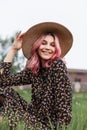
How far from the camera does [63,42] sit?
20.6 ft

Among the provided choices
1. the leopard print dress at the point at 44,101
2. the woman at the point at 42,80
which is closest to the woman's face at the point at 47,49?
the woman at the point at 42,80

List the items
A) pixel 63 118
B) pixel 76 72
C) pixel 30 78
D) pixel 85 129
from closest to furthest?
pixel 85 129, pixel 63 118, pixel 30 78, pixel 76 72

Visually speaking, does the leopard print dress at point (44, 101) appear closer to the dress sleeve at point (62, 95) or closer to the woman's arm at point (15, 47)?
the dress sleeve at point (62, 95)

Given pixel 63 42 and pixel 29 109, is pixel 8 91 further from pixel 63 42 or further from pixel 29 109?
pixel 63 42

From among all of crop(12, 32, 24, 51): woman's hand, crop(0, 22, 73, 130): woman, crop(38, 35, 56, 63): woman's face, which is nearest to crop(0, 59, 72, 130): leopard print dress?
crop(0, 22, 73, 130): woman

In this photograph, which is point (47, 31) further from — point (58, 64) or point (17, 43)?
point (58, 64)

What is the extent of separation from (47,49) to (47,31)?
9.3 inches

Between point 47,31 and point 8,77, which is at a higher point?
point 47,31

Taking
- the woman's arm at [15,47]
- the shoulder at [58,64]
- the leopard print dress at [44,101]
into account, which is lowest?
the leopard print dress at [44,101]

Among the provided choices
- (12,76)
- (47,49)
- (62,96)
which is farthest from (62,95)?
(12,76)

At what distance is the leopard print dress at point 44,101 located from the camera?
580 cm

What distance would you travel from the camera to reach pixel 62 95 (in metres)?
5.81

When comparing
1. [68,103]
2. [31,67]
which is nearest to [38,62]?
[31,67]

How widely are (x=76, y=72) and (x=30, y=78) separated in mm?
48097
